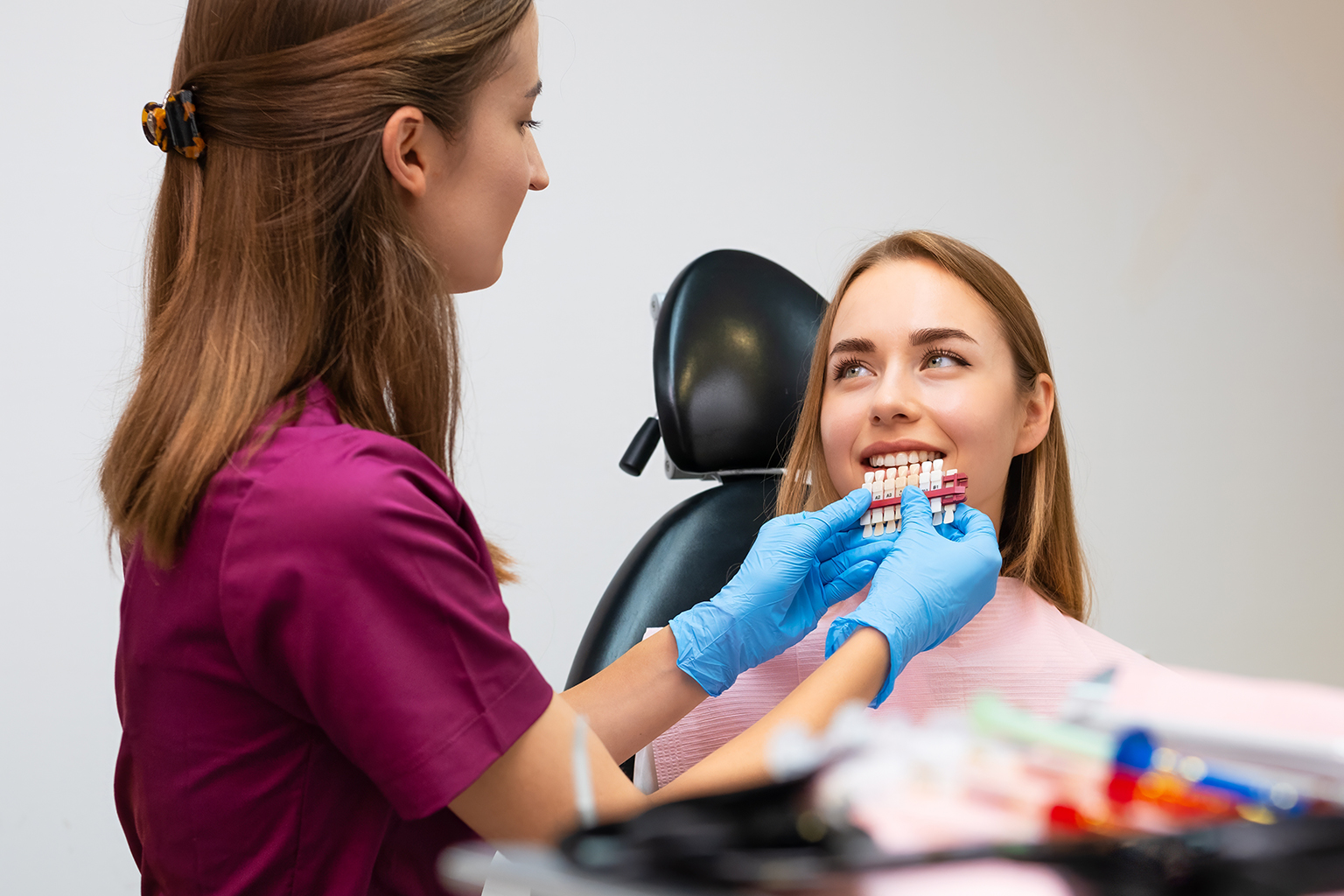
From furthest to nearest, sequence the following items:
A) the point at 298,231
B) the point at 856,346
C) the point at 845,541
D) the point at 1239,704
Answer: the point at 856,346, the point at 845,541, the point at 298,231, the point at 1239,704

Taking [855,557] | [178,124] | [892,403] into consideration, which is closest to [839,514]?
[855,557]

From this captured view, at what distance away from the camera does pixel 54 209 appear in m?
2.02

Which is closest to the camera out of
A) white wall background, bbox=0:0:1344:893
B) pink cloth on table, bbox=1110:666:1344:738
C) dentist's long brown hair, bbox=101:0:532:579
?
pink cloth on table, bbox=1110:666:1344:738

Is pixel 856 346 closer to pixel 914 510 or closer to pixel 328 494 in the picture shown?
pixel 914 510

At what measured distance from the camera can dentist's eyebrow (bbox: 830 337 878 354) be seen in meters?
1.45

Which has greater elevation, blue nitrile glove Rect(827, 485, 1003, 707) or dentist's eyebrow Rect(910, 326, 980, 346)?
dentist's eyebrow Rect(910, 326, 980, 346)

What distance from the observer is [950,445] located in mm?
1396

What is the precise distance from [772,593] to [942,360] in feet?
1.29

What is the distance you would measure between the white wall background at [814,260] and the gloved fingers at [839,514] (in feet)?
3.66

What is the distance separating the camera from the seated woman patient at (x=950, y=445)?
1.38 m

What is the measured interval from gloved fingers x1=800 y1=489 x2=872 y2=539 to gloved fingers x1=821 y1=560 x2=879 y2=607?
0.05m

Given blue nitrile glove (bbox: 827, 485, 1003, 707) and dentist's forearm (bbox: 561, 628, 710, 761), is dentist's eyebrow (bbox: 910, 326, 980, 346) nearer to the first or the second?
blue nitrile glove (bbox: 827, 485, 1003, 707)

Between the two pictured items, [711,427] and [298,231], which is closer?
[298,231]

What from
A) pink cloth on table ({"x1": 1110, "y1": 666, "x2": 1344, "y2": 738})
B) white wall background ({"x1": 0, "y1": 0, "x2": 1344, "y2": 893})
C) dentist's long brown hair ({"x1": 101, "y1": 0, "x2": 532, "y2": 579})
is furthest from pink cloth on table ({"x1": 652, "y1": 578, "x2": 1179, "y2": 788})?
white wall background ({"x1": 0, "y1": 0, "x2": 1344, "y2": 893})
